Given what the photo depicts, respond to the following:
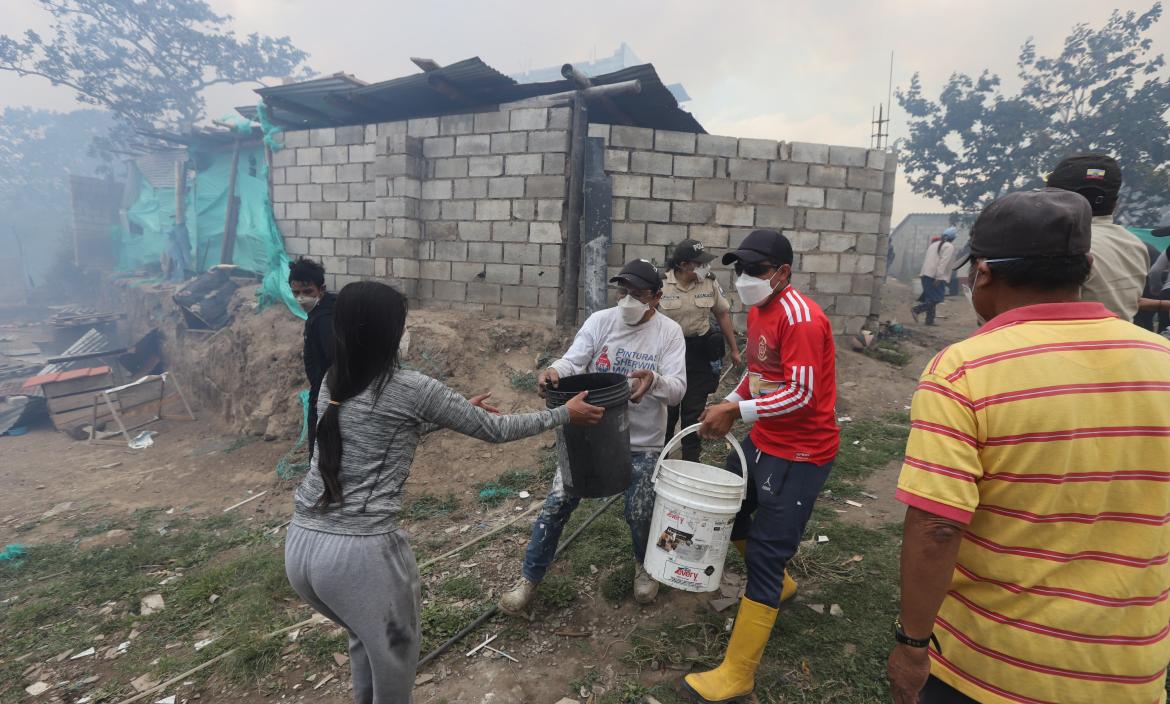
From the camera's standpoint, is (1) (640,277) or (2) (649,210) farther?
(2) (649,210)

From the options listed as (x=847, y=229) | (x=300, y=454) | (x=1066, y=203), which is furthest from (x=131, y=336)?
(x=1066, y=203)

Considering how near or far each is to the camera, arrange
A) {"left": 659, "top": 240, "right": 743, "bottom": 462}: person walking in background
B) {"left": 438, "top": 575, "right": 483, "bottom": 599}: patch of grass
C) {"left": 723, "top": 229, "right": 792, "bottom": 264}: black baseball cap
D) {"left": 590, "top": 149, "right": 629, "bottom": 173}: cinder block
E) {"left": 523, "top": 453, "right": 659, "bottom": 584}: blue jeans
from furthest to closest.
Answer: {"left": 590, "top": 149, "right": 629, "bottom": 173}: cinder block, {"left": 659, "top": 240, "right": 743, "bottom": 462}: person walking in background, {"left": 438, "top": 575, "right": 483, "bottom": 599}: patch of grass, {"left": 523, "top": 453, "right": 659, "bottom": 584}: blue jeans, {"left": 723, "top": 229, "right": 792, "bottom": 264}: black baseball cap

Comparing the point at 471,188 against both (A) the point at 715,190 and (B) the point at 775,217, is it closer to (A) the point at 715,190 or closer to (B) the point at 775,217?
(A) the point at 715,190

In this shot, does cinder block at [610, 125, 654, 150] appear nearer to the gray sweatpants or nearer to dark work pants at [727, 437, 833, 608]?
dark work pants at [727, 437, 833, 608]

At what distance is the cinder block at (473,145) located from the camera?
7.47 meters

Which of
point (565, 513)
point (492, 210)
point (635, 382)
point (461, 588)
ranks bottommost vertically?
point (461, 588)

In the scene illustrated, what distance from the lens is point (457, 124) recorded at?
25.0 ft

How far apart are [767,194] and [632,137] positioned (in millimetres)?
2060

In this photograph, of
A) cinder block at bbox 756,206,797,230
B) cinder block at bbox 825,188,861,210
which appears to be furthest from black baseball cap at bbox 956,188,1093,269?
cinder block at bbox 825,188,861,210

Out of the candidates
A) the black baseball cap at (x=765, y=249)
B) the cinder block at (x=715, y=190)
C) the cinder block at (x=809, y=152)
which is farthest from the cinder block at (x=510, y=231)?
the black baseball cap at (x=765, y=249)

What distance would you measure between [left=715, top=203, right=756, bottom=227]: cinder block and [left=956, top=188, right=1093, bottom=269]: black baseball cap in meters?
6.40

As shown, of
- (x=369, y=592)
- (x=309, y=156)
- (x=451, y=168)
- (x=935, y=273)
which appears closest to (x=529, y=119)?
(x=451, y=168)

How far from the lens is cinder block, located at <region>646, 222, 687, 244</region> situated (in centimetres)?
731

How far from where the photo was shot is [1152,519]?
1185 mm
